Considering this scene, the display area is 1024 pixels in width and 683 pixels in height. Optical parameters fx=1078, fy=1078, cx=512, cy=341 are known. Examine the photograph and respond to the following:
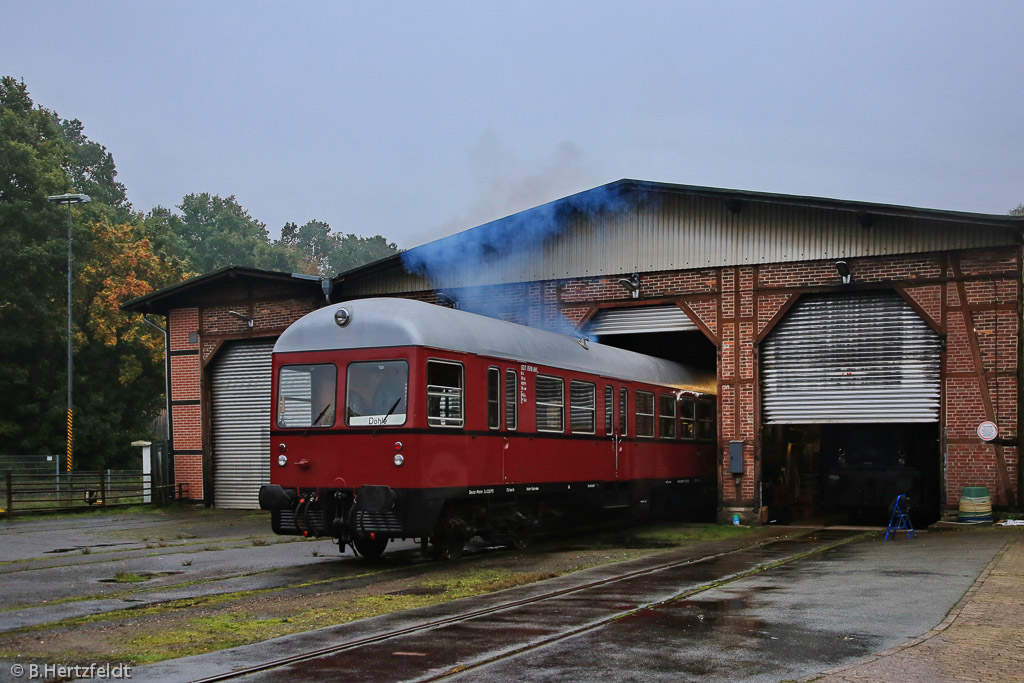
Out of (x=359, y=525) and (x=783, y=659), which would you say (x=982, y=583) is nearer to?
(x=783, y=659)

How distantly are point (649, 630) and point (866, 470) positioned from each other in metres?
15.9

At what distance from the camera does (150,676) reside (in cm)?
702

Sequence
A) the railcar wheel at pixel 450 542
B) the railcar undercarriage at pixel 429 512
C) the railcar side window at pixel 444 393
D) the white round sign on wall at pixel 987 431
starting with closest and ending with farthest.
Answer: the railcar undercarriage at pixel 429 512, the railcar side window at pixel 444 393, the railcar wheel at pixel 450 542, the white round sign on wall at pixel 987 431

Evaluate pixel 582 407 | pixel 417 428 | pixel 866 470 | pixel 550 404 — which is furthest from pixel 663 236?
pixel 417 428

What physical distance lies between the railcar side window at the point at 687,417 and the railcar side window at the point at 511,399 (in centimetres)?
733

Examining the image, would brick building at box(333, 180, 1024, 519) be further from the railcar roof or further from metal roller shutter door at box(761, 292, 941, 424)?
the railcar roof

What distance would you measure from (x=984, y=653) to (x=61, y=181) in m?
45.0

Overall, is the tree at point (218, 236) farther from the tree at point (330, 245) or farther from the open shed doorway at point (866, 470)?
the open shed doorway at point (866, 470)

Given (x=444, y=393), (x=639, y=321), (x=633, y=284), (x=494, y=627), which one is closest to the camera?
(x=494, y=627)

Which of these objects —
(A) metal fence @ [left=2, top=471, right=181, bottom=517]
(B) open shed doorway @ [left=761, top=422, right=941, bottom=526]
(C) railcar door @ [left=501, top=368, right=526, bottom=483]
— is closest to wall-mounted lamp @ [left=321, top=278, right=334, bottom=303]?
(A) metal fence @ [left=2, top=471, right=181, bottom=517]

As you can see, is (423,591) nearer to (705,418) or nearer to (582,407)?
(582,407)

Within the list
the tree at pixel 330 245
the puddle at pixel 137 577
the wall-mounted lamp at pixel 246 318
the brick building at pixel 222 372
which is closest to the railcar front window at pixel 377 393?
the puddle at pixel 137 577

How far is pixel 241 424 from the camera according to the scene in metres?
26.6

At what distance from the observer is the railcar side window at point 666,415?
20250mm
